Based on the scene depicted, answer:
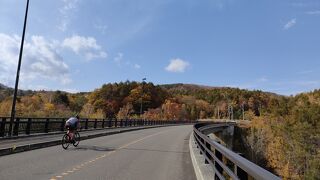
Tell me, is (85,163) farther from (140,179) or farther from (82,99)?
(82,99)

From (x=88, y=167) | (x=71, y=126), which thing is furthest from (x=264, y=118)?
(x=88, y=167)

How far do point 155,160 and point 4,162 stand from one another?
539cm

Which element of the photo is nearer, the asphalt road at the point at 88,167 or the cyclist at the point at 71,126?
the asphalt road at the point at 88,167

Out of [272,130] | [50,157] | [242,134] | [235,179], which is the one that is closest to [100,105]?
[242,134]

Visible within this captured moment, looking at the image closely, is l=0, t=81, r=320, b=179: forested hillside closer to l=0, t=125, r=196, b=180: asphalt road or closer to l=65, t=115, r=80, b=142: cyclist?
l=65, t=115, r=80, b=142: cyclist

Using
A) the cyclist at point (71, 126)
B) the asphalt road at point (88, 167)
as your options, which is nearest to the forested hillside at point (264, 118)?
the cyclist at point (71, 126)

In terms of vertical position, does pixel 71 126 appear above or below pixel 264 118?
below

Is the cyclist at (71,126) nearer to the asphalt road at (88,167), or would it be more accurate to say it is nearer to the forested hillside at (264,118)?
the asphalt road at (88,167)

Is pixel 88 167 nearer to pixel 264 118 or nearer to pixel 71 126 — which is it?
pixel 71 126

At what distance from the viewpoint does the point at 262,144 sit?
3100 inches

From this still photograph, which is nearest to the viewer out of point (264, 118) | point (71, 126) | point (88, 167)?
point (88, 167)

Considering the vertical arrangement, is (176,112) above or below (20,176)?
above

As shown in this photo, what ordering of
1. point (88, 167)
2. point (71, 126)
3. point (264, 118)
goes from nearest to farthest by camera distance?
point (88, 167) → point (71, 126) → point (264, 118)

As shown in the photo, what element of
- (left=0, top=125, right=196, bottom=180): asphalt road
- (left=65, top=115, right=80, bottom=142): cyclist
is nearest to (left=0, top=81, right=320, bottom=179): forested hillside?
(left=65, top=115, right=80, bottom=142): cyclist
